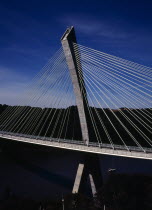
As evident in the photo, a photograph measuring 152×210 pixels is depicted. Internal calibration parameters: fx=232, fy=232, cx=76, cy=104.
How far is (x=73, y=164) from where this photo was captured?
37406mm

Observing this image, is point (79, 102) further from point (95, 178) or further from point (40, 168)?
point (40, 168)

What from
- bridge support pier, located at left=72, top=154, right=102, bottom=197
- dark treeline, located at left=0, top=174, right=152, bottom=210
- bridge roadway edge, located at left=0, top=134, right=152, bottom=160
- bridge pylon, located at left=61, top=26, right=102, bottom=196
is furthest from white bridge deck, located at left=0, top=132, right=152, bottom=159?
dark treeline, located at left=0, top=174, right=152, bottom=210

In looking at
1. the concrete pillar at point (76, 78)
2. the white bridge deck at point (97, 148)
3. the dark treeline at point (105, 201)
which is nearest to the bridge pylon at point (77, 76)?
the concrete pillar at point (76, 78)

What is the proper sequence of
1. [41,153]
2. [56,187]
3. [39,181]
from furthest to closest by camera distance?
[41,153] < [39,181] < [56,187]

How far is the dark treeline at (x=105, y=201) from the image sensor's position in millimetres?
18984

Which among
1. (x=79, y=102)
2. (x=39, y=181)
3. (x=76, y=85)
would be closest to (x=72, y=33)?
(x=76, y=85)

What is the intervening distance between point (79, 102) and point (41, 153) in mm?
28302

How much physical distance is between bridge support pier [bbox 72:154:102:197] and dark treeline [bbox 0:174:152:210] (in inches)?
54.9

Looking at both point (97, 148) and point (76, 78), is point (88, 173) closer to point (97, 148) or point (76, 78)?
point (97, 148)

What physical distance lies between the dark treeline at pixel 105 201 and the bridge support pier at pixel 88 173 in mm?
1395

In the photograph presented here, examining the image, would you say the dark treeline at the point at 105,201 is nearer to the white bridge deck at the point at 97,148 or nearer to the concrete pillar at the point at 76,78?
the white bridge deck at the point at 97,148

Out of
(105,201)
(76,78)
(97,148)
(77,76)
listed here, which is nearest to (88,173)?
(105,201)

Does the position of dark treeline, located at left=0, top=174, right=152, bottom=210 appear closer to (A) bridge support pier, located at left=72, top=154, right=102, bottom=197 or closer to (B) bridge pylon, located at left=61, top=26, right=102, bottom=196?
(A) bridge support pier, located at left=72, top=154, right=102, bottom=197

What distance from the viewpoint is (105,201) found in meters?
20.1
